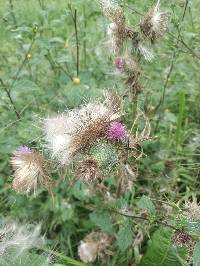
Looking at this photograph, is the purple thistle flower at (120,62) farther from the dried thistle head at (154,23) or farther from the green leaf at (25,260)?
the green leaf at (25,260)

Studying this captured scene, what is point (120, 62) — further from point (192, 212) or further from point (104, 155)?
point (192, 212)

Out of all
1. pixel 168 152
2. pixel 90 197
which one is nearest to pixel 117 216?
pixel 90 197

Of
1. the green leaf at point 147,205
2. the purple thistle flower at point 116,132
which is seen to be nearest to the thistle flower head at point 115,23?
the purple thistle flower at point 116,132

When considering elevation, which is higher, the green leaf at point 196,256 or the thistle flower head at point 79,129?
the thistle flower head at point 79,129

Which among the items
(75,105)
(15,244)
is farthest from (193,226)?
(75,105)

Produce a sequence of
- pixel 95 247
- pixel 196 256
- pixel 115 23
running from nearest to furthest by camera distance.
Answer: pixel 196 256 → pixel 115 23 → pixel 95 247
